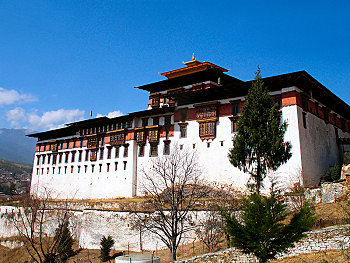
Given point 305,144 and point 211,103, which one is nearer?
point 305,144

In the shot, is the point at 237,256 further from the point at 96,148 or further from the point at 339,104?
the point at 96,148

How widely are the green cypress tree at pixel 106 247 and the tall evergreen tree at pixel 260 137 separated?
47.0 feet

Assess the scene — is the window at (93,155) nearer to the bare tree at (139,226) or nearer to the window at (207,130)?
the window at (207,130)

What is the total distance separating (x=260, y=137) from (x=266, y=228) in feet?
30.7

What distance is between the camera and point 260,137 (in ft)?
67.8

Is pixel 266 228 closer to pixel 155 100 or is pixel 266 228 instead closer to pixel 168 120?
pixel 168 120

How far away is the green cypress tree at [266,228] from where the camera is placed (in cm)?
1238

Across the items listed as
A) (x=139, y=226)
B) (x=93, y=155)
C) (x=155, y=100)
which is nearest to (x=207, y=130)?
(x=139, y=226)

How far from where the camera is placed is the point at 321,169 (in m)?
32.1

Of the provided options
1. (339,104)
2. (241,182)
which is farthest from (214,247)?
(339,104)

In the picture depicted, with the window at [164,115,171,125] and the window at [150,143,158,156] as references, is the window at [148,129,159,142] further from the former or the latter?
the window at [164,115,171,125]

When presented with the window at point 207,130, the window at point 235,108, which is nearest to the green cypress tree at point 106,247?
the window at point 207,130

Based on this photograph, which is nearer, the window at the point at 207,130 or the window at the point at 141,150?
the window at the point at 207,130

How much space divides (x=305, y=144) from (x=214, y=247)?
1479cm
